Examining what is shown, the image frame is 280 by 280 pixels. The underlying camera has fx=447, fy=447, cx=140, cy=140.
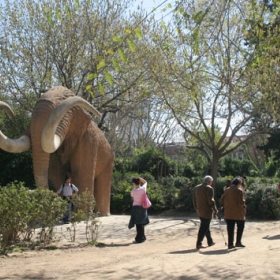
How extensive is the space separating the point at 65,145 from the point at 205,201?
5.18 metres

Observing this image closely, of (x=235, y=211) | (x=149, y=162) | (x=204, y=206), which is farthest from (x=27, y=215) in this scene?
(x=149, y=162)

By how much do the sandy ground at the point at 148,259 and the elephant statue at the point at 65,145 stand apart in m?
2.01

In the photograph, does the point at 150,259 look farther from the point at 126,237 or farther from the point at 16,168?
the point at 16,168

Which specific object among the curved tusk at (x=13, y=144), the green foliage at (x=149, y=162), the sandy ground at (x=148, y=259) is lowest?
the sandy ground at (x=148, y=259)

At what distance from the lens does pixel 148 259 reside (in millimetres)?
7840

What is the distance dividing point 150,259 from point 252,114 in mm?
11145

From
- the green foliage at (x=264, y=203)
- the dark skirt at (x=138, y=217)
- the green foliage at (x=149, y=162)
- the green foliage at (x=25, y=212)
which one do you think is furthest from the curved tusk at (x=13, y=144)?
the green foliage at (x=149, y=162)

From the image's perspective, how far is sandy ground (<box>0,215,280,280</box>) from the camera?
→ 21.5 ft

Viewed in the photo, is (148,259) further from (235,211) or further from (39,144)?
(39,144)

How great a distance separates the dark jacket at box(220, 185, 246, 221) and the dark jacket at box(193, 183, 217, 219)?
30 cm

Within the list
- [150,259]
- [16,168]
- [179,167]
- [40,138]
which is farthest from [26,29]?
[179,167]

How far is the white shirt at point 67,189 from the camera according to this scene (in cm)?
1236

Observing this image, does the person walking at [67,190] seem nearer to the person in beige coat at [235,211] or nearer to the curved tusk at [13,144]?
the curved tusk at [13,144]

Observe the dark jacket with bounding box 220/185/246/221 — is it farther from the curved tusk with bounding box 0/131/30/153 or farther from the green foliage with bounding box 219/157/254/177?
the green foliage with bounding box 219/157/254/177
